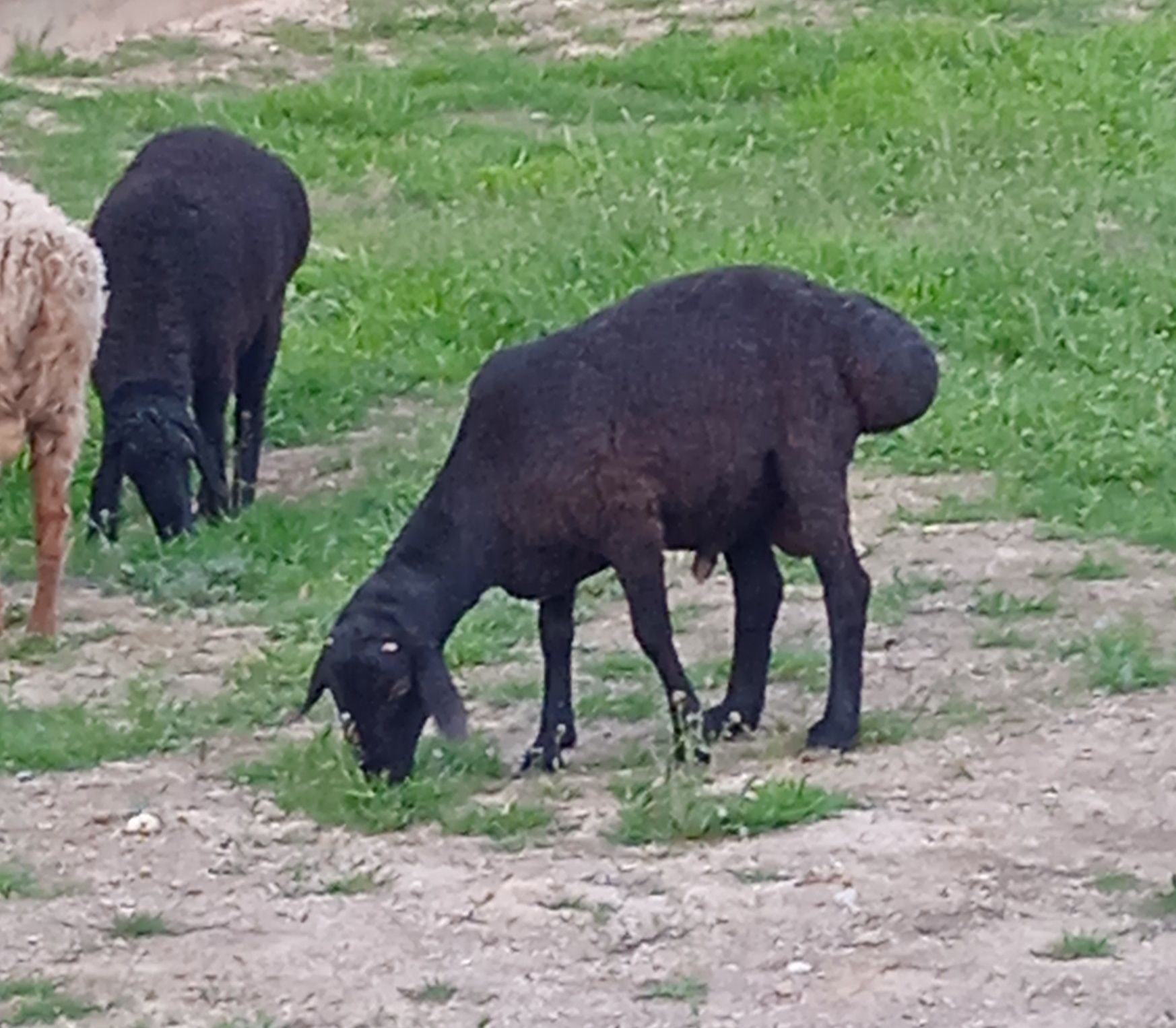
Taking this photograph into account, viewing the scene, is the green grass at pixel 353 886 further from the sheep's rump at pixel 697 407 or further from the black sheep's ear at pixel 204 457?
the black sheep's ear at pixel 204 457

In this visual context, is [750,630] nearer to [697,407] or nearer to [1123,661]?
[697,407]

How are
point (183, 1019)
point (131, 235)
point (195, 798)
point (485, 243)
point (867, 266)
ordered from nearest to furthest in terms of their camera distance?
point (183, 1019), point (195, 798), point (131, 235), point (867, 266), point (485, 243)

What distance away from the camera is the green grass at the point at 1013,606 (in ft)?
26.1

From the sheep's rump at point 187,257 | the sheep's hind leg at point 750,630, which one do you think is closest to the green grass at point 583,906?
the sheep's hind leg at point 750,630

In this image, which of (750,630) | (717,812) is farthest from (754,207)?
(717,812)

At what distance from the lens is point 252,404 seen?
9.96 meters

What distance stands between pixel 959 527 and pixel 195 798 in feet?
10.5

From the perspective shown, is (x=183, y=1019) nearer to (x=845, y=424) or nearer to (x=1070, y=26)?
(x=845, y=424)

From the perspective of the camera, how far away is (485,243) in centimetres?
1266

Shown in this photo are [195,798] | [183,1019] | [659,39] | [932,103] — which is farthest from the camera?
[659,39]

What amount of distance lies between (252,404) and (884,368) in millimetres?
3734

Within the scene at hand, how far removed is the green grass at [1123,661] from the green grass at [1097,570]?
1.78 ft

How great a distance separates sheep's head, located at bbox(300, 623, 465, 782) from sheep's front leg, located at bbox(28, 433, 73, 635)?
1.76 m

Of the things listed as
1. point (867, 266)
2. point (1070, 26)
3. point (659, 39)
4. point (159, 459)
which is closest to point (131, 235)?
point (159, 459)
